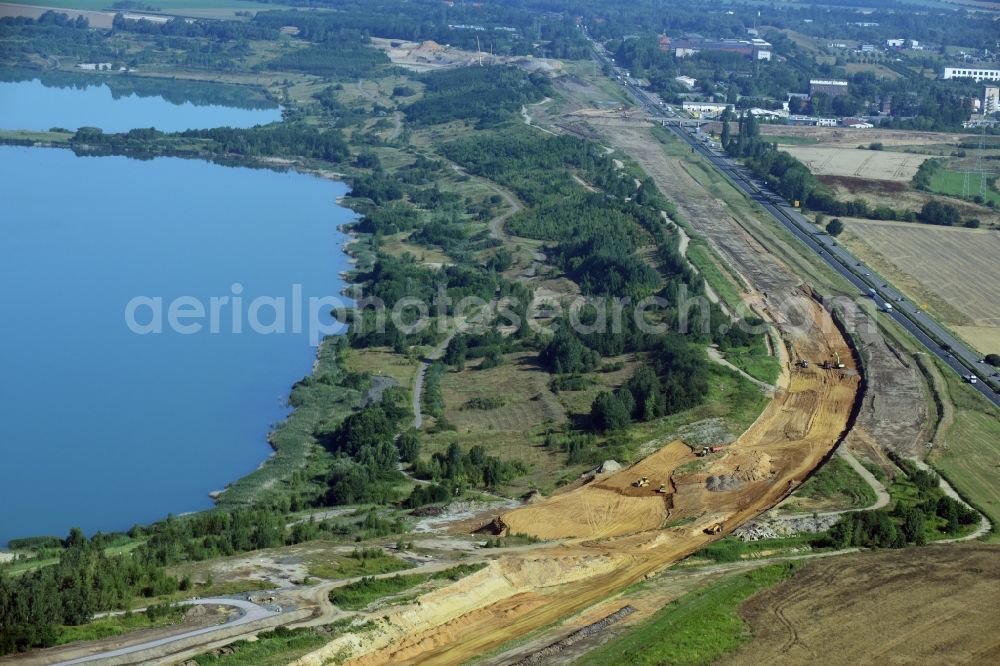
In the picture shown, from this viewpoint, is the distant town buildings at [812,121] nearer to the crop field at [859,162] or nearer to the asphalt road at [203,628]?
the crop field at [859,162]

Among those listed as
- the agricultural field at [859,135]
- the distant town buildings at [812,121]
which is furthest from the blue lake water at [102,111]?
the distant town buildings at [812,121]

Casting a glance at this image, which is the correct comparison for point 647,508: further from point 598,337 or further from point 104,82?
point 104,82

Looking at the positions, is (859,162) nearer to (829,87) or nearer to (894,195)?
(894,195)

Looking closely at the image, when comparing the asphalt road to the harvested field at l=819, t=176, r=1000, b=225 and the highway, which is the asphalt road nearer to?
A: the highway

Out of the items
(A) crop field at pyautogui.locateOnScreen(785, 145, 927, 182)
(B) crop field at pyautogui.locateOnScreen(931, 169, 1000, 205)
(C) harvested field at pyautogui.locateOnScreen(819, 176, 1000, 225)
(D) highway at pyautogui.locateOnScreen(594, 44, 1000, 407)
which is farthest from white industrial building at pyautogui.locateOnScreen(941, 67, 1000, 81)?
(C) harvested field at pyautogui.locateOnScreen(819, 176, 1000, 225)

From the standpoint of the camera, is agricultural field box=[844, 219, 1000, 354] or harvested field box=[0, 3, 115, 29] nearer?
agricultural field box=[844, 219, 1000, 354]

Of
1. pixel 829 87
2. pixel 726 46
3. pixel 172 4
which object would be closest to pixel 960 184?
pixel 829 87
